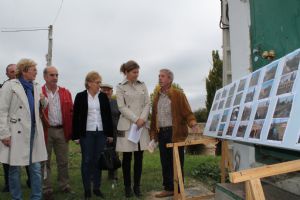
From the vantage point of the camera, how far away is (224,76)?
6688 millimetres

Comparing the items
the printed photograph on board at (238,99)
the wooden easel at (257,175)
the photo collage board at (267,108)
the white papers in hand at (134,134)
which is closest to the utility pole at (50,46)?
the white papers in hand at (134,134)

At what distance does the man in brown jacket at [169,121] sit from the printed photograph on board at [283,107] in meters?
2.59

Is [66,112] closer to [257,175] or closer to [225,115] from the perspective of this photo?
[225,115]

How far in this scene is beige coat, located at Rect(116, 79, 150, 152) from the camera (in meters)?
5.33

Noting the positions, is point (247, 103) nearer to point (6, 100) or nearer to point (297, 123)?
point (297, 123)

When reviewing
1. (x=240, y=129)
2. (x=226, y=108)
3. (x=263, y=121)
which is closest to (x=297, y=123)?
(x=263, y=121)

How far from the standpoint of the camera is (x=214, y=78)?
804 inches

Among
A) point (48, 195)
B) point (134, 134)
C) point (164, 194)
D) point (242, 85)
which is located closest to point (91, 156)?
point (134, 134)

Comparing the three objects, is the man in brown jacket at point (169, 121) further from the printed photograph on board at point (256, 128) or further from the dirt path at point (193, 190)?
the printed photograph on board at point (256, 128)

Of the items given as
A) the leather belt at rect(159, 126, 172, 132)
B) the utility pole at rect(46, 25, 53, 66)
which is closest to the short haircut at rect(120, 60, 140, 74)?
the leather belt at rect(159, 126, 172, 132)

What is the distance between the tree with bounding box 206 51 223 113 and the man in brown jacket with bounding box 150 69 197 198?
570 inches

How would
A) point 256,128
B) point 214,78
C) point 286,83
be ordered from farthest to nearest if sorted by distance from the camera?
point 214,78, point 256,128, point 286,83

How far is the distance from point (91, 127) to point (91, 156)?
41 centimetres

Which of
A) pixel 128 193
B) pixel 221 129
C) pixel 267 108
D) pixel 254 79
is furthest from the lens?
pixel 128 193
